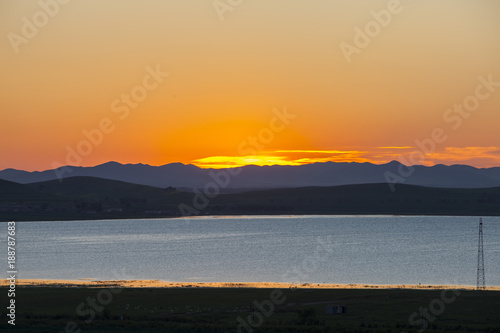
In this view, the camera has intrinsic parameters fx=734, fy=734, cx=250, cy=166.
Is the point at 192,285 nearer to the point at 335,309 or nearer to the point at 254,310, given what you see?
the point at 254,310

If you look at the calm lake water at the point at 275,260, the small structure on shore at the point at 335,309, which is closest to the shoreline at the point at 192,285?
→ the calm lake water at the point at 275,260

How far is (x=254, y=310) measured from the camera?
59.8 metres

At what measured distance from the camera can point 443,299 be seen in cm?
6550

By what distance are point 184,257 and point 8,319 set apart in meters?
75.7

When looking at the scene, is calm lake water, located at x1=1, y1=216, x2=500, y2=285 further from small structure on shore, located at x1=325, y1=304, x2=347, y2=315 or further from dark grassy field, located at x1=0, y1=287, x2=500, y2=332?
small structure on shore, located at x1=325, y1=304, x2=347, y2=315

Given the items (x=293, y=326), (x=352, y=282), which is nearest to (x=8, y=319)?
(x=293, y=326)

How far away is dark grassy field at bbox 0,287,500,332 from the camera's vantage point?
52156mm

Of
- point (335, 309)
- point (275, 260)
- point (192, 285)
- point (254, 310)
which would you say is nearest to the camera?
point (335, 309)

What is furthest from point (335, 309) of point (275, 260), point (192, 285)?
point (275, 260)

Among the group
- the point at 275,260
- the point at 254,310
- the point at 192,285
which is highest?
the point at 275,260

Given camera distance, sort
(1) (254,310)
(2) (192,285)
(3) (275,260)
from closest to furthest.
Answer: (1) (254,310) < (2) (192,285) < (3) (275,260)

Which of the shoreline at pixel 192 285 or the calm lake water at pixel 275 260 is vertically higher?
the calm lake water at pixel 275 260

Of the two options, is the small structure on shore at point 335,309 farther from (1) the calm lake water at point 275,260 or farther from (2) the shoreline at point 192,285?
(1) the calm lake water at point 275,260

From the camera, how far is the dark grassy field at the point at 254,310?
5216 cm
